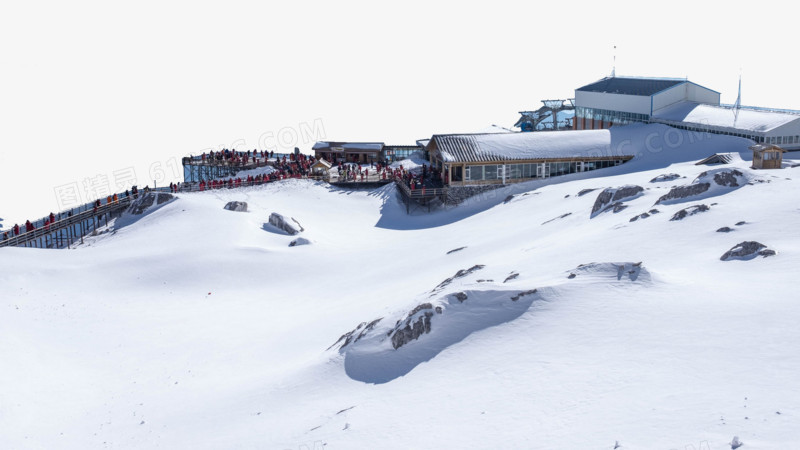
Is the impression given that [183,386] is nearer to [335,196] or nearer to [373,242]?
[373,242]

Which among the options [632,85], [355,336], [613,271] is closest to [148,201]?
[355,336]

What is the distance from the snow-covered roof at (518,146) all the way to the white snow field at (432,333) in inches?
406

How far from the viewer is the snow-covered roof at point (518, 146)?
51844 mm

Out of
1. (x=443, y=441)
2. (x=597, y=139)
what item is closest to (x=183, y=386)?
(x=443, y=441)

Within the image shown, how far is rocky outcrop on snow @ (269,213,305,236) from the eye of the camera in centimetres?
4247

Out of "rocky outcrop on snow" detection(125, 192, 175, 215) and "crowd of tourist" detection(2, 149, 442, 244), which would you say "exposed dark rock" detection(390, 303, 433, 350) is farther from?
"rocky outcrop on snow" detection(125, 192, 175, 215)

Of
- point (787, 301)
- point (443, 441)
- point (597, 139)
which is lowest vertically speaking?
point (443, 441)

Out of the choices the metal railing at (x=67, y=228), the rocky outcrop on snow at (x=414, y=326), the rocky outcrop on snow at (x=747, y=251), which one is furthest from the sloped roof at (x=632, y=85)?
the metal railing at (x=67, y=228)

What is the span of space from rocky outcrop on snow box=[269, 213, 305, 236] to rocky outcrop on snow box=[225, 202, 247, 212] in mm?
3585

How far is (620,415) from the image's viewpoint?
13.7m

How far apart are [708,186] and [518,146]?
72.6ft

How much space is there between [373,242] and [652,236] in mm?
21481

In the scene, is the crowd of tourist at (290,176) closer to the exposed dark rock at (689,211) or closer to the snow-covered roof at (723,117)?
the snow-covered roof at (723,117)

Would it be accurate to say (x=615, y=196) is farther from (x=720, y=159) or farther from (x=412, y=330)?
(x=412, y=330)
